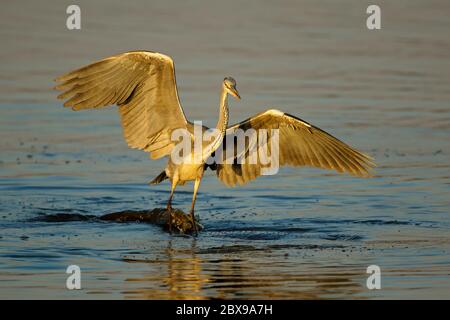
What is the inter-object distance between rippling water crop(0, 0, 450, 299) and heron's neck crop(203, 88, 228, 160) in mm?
936

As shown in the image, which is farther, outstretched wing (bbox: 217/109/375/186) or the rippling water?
outstretched wing (bbox: 217/109/375/186)

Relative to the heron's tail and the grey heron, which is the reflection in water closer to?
the grey heron

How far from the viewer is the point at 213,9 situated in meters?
23.4

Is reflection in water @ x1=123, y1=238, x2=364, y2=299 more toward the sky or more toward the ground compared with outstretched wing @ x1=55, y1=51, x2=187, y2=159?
more toward the ground

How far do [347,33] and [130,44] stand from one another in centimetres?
500

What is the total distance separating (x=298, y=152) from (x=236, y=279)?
3070mm

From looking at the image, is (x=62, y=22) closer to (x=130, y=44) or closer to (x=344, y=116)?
(x=130, y=44)

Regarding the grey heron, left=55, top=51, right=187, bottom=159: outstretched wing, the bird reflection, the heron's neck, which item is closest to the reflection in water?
the bird reflection

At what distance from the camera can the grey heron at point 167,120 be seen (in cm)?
1078

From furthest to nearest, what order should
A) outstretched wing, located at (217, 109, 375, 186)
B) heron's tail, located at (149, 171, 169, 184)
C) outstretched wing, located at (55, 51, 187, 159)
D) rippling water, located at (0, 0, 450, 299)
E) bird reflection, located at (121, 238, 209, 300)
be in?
heron's tail, located at (149, 171, 169, 184), outstretched wing, located at (217, 109, 375, 186), outstretched wing, located at (55, 51, 187, 159), rippling water, located at (0, 0, 450, 299), bird reflection, located at (121, 238, 209, 300)

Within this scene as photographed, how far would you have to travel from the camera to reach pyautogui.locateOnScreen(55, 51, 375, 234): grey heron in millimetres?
10781

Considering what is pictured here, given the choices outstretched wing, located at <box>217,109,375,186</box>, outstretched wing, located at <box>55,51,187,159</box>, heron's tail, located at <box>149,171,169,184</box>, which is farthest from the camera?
heron's tail, located at <box>149,171,169,184</box>

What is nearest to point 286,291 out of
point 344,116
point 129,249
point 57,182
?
point 129,249

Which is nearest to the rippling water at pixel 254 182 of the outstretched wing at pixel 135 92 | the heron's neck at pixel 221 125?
the heron's neck at pixel 221 125
